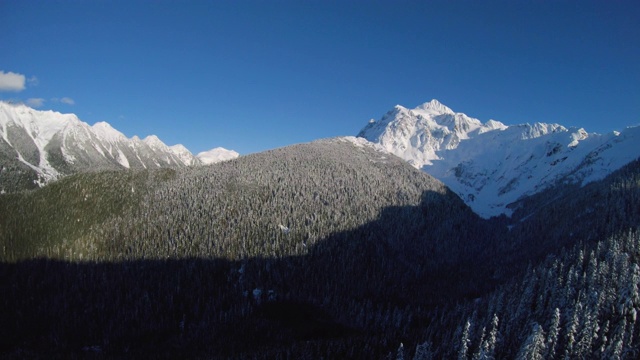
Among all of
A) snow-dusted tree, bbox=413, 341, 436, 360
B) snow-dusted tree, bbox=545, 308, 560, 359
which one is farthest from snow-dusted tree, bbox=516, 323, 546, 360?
snow-dusted tree, bbox=413, 341, 436, 360

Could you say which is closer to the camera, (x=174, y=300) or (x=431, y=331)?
(x=431, y=331)

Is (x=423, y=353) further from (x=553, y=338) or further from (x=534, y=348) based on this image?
(x=553, y=338)

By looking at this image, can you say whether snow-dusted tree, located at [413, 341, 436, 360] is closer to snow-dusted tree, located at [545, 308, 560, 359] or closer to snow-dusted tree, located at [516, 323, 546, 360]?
snow-dusted tree, located at [516, 323, 546, 360]

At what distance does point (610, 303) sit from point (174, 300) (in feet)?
576

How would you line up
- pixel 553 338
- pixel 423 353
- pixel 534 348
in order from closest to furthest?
pixel 534 348
pixel 553 338
pixel 423 353

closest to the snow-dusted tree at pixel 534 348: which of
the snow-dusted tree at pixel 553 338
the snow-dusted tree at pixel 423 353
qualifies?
the snow-dusted tree at pixel 553 338

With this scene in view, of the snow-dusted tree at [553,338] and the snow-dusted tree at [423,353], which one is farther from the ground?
the snow-dusted tree at [553,338]

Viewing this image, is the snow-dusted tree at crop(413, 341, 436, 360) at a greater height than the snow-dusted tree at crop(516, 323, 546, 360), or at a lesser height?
lesser

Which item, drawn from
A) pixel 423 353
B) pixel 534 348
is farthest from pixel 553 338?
pixel 423 353

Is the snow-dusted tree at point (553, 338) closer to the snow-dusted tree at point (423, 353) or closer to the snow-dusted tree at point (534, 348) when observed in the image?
the snow-dusted tree at point (534, 348)

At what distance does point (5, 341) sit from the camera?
16675 centimetres

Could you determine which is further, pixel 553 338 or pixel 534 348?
pixel 553 338

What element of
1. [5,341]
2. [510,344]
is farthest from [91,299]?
[510,344]

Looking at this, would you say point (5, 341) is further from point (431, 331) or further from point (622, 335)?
point (622, 335)
